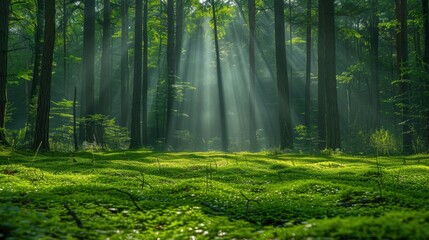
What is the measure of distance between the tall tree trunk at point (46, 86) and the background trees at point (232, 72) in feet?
1.85

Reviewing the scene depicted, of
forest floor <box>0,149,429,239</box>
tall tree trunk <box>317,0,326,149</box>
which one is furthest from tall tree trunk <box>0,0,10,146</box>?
tall tree trunk <box>317,0,326,149</box>

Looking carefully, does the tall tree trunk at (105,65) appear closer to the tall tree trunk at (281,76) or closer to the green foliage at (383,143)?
the tall tree trunk at (281,76)

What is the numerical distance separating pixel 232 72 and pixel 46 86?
120ft

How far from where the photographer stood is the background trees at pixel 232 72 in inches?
682

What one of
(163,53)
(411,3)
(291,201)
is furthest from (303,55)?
(291,201)

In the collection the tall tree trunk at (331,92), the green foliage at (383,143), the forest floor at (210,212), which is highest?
the tall tree trunk at (331,92)

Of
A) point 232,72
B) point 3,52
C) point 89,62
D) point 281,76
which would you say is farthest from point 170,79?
point 232,72

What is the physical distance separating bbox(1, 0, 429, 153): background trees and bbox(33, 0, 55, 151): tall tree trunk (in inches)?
22.2

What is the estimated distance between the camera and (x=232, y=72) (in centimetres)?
4769

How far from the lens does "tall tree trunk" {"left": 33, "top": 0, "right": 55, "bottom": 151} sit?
39.8 ft

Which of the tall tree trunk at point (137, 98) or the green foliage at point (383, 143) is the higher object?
the tall tree trunk at point (137, 98)

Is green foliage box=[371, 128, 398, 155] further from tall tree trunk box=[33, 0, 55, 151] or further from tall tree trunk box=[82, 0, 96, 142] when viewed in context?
tall tree trunk box=[82, 0, 96, 142]

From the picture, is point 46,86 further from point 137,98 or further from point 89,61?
point 89,61

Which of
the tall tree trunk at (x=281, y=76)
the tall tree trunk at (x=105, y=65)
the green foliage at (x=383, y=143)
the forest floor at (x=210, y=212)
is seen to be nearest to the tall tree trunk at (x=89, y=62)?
the tall tree trunk at (x=105, y=65)
